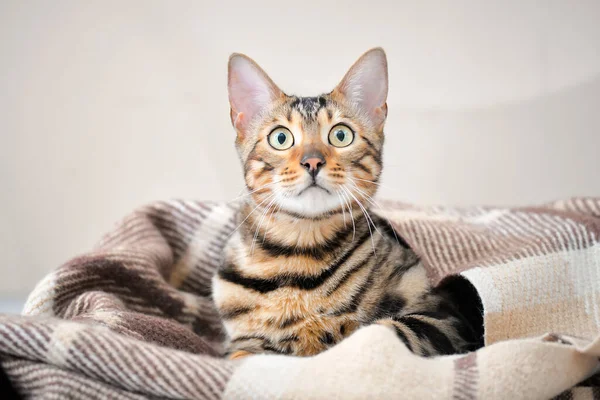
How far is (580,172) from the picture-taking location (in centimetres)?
165

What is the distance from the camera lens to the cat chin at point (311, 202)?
979 mm

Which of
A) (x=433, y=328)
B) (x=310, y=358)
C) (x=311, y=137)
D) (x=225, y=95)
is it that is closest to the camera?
(x=310, y=358)

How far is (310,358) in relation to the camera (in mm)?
746

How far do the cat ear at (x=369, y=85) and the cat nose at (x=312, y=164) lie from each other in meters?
0.24

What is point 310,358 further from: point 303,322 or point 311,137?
point 311,137

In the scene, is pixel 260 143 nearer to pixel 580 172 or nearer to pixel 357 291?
pixel 357 291

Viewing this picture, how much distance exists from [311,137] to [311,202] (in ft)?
0.44

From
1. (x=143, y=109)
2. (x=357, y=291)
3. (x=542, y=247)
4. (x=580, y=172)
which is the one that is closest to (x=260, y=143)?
(x=357, y=291)

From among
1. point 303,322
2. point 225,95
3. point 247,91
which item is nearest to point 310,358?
point 303,322

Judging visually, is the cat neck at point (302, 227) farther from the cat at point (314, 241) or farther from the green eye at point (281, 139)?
the green eye at point (281, 139)

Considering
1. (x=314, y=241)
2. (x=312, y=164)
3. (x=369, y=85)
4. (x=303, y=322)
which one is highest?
(x=369, y=85)

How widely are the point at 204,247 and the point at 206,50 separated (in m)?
0.59

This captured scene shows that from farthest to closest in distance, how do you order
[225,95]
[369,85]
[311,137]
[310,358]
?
[225,95] → [369,85] → [311,137] → [310,358]

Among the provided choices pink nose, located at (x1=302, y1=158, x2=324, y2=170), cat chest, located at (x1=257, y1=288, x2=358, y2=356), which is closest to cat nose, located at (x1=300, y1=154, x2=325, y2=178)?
pink nose, located at (x1=302, y1=158, x2=324, y2=170)
